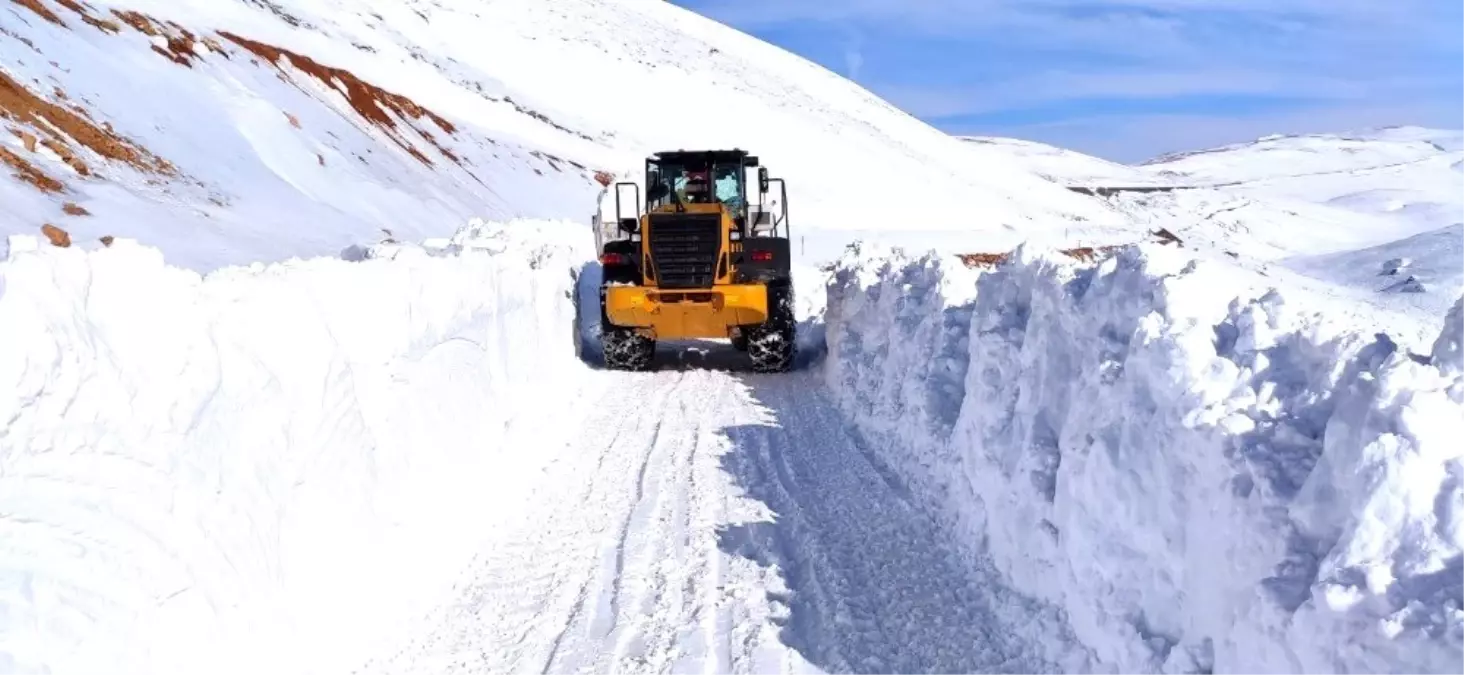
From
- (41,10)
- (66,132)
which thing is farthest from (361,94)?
(66,132)

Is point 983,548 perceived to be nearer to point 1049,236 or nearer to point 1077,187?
point 1049,236

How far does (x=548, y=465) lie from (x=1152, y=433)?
5.05 meters

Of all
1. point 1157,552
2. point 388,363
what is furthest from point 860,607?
point 388,363

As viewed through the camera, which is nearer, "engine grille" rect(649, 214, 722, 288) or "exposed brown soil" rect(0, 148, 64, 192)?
"engine grille" rect(649, 214, 722, 288)

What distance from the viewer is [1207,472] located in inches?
165

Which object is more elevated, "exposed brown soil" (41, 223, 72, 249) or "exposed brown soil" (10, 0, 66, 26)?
"exposed brown soil" (10, 0, 66, 26)

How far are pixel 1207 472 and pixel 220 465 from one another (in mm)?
3825

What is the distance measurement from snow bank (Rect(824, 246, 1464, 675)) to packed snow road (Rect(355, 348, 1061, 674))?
397 millimetres

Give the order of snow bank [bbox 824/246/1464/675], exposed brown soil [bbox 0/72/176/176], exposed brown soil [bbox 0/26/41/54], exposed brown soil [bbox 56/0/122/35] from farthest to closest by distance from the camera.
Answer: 1. exposed brown soil [bbox 56/0/122/35]
2. exposed brown soil [bbox 0/26/41/54]
3. exposed brown soil [bbox 0/72/176/176]
4. snow bank [bbox 824/246/1464/675]

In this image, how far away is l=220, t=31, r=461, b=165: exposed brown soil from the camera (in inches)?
1164

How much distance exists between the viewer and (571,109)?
186 feet

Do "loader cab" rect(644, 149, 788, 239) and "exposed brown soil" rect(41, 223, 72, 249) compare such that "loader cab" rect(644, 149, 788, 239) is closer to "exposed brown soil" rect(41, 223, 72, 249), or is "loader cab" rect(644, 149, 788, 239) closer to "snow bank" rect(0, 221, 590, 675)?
"exposed brown soil" rect(41, 223, 72, 249)

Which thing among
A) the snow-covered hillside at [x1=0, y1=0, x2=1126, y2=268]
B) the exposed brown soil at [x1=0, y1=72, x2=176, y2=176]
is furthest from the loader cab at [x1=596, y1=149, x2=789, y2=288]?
the exposed brown soil at [x1=0, y1=72, x2=176, y2=176]

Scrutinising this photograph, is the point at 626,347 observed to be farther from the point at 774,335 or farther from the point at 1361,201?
the point at 1361,201
